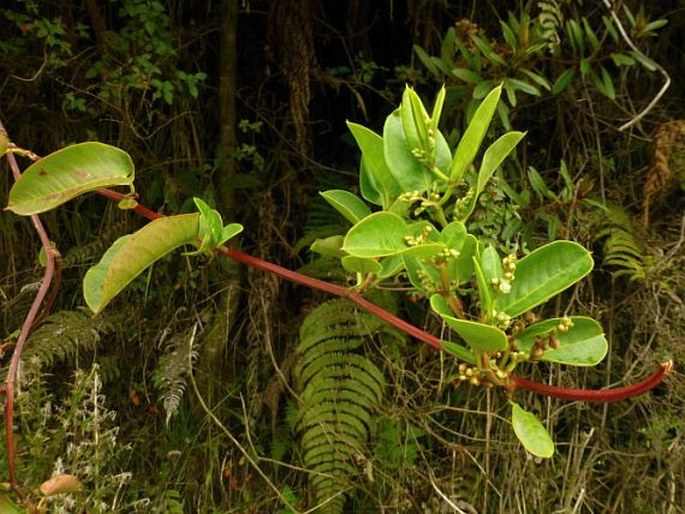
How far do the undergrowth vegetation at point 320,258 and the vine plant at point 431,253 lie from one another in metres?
0.76

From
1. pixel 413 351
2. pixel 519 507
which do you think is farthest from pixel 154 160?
pixel 519 507

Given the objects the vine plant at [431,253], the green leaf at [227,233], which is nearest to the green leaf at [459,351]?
the vine plant at [431,253]

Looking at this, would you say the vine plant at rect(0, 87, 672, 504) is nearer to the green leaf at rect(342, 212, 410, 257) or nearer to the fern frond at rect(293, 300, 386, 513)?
the green leaf at rect(342, 212, 410, 257)

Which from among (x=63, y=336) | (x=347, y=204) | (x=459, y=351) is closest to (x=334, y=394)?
(x=63, y=336)

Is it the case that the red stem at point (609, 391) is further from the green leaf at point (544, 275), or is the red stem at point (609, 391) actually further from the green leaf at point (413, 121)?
the green leaf at point (413, 121)

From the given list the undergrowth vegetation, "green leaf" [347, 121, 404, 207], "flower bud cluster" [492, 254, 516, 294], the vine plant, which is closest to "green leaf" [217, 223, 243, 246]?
the vine plant

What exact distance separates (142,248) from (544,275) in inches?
12.9

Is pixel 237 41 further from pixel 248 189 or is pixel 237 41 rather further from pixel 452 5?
pixel 452 5

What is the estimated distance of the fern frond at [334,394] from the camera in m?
1.57

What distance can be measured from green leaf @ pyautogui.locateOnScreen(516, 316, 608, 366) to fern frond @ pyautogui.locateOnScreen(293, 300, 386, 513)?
1.03 meters

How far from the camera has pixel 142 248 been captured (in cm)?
60

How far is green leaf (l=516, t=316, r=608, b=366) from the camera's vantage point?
58 cm

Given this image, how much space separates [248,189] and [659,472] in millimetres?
1121

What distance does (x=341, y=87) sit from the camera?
179cm
